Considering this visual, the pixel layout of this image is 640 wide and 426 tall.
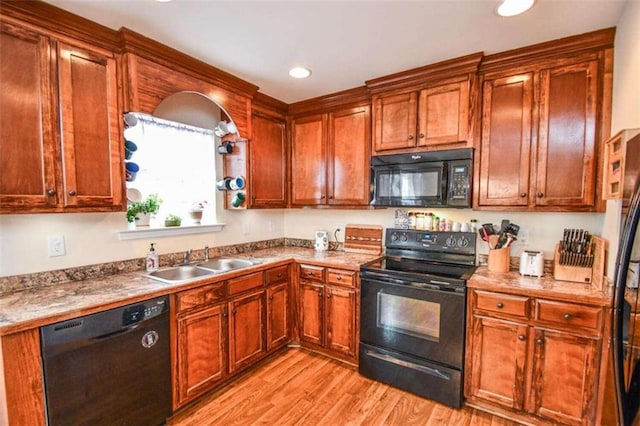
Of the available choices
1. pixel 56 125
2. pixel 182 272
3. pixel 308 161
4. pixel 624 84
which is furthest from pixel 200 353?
pixel 624 84

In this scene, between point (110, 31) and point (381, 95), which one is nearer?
point (110, 31)

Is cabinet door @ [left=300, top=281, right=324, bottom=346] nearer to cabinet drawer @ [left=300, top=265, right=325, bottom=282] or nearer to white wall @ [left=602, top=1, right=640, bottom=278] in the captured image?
cabinet drawer @ [left=300, top=265, right=325, bottom=282]

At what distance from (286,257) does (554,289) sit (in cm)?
201

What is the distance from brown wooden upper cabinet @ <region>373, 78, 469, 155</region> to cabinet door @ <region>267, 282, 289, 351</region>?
59.7 inches

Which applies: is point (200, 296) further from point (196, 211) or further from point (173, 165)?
point (173, 165)

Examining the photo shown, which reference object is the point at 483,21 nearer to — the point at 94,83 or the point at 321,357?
the point at 94,83

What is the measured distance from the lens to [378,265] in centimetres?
251

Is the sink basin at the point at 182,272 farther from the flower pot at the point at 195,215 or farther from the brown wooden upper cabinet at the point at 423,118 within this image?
the brown wooden upper cabinet at the point at 423,118

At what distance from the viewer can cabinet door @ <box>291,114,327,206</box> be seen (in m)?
Answer: 3.05

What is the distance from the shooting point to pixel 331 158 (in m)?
2.99

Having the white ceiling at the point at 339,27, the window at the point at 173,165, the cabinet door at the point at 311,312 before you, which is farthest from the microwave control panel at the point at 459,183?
the window at the point at 173,165

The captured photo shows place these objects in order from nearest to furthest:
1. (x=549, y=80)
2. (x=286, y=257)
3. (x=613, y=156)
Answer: (x=613, y=156) < (x=549, y=80) < (x=286, y=257)

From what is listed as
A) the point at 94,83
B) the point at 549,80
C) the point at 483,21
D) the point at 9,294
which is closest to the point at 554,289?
the point at 549,80

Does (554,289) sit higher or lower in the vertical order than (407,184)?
lower
